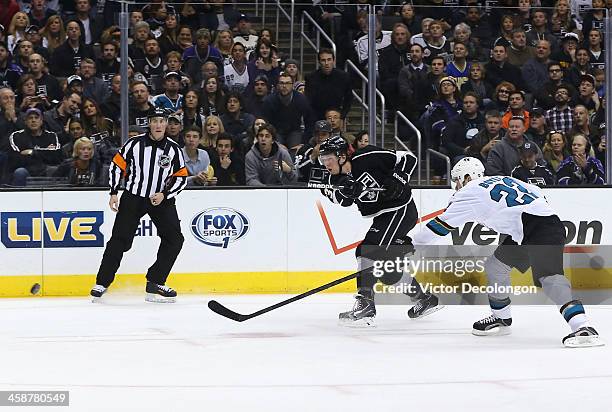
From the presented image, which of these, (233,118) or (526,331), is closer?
(526,331)

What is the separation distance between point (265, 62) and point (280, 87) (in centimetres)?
29

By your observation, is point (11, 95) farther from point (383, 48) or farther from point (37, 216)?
point (383, 48)

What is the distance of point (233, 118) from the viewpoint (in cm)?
868

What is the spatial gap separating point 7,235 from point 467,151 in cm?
366

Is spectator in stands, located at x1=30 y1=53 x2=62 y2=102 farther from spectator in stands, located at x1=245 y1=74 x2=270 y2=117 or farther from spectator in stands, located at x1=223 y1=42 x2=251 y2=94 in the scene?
spectator in stands, located at x1=245 y1=74 x2=270 y2=117

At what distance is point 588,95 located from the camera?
9.10 meters

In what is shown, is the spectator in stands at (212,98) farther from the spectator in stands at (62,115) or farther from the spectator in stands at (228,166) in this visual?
the spectator in stands at (62,115)

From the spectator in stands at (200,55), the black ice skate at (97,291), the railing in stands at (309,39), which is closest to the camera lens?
the black ice skate at (97,291)

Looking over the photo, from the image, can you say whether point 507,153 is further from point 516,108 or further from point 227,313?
point 227,313

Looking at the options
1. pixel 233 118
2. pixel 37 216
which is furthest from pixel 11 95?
pixel 233 118

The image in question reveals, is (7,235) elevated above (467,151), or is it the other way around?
(467,151)

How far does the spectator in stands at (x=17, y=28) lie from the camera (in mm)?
8703

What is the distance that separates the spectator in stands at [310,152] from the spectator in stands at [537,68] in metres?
1.74

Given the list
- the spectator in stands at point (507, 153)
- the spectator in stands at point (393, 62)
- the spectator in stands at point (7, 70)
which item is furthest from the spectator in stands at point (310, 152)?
the spectator in stands at point (7, 70)
